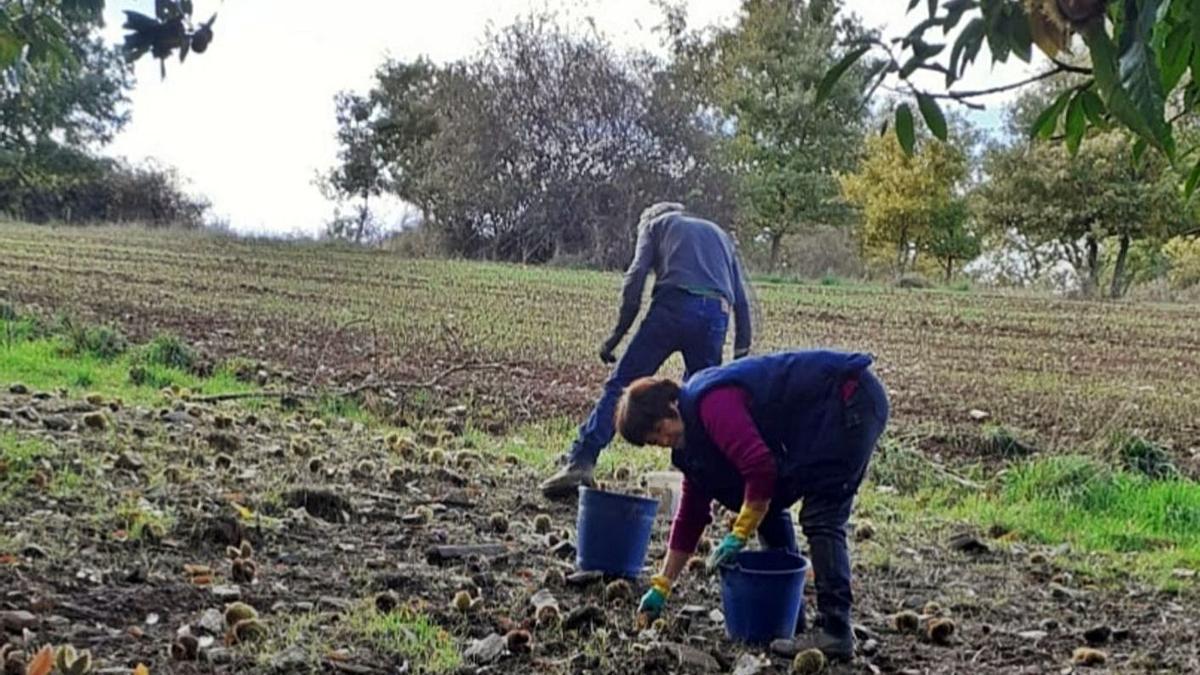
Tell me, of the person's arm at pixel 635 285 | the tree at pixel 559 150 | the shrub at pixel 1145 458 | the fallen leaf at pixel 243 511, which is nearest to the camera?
the fallen leaf at pixel 243 511

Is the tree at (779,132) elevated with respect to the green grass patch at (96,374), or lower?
elevated

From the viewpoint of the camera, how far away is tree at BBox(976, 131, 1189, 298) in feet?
78.3

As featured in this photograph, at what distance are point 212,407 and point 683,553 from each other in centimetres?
364

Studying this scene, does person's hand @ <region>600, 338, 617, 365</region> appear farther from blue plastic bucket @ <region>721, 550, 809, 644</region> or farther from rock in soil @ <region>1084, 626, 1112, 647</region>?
rock in soil @ <region>1084, 626, 1112, 647</region>

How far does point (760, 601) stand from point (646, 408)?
0.61m

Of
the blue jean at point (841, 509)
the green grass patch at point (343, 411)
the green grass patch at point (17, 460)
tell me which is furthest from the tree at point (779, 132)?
the blue jean at point (841, 509)

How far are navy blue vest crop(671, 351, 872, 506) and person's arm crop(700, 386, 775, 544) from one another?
55 mm

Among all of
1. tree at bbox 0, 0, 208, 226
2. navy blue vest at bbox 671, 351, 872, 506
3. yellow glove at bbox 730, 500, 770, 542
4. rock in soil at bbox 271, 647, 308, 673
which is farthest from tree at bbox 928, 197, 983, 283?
rock in soil at bbox 271, 647, 308, 673

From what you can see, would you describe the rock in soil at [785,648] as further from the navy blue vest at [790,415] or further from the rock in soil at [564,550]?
the rock in soil at [564,550]

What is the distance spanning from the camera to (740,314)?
17.2 ft

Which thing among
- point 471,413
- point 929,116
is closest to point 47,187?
point 471,413

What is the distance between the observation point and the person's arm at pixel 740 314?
16.8 ft

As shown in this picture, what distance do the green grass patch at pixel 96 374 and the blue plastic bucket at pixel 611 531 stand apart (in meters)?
3.38

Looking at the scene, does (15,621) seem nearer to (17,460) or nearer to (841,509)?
(17,460)
